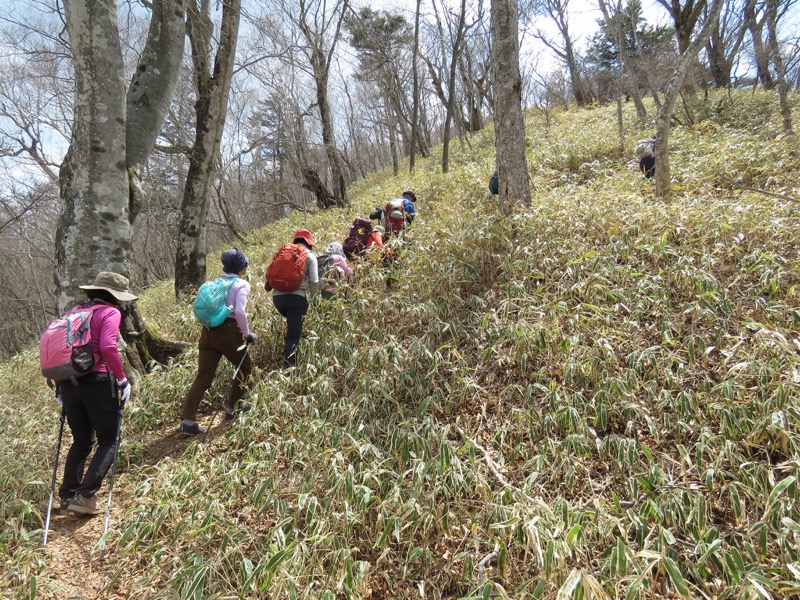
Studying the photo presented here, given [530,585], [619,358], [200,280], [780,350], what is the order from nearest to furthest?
[530,585]
[780,350]
[619,358]
[200,280]

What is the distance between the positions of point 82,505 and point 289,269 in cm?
267

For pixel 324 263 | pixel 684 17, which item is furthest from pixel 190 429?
pixel 684 17

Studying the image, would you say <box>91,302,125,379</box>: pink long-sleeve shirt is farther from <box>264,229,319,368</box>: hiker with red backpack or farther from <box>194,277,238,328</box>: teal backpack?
<box>264,229,319,368</box>: hiker with red backpack

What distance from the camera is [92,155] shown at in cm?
417

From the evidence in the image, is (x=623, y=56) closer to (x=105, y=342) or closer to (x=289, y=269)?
A: (x=289, y=269)

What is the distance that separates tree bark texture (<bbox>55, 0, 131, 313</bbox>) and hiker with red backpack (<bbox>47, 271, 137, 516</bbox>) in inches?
49.5

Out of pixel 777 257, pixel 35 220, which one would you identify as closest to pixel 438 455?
pixel 777 257

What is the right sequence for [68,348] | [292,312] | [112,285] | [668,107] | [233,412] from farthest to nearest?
[668,107]
[292,312]
[233,412]
[112,285]
[68,348]

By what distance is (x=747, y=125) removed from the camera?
984 cm

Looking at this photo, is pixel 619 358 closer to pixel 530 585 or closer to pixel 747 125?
pixel 530 585

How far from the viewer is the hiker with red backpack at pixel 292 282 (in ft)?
14.9

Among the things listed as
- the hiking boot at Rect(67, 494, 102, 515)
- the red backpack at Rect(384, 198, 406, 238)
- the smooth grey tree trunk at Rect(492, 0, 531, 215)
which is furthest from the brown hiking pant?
the smooth grey tree trunk at Rect(492, 0, 531, 215)

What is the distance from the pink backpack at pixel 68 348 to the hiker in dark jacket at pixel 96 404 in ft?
0.17

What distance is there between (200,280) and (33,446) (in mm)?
4021
